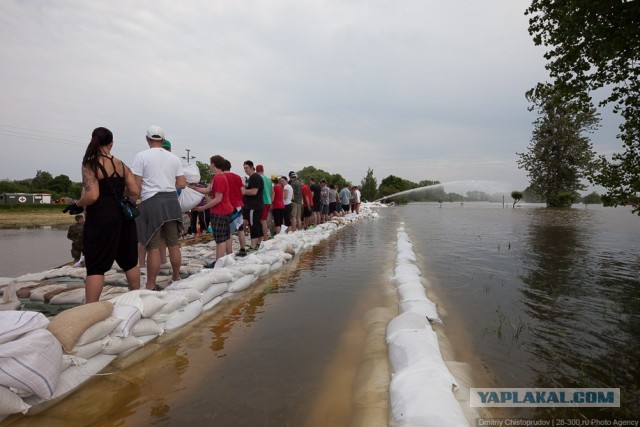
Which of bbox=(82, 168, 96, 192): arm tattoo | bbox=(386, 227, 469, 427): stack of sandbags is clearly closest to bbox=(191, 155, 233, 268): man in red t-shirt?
bbox=(82, 168, 96, 192): arm tattoo

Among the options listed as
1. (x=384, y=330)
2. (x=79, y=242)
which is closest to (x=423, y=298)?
(x=384, y=330)

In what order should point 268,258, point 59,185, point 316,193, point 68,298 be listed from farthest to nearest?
point 59,185 < point 316,193 < point 268,258 < point 68,298

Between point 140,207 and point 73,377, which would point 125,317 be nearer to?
point 73,377

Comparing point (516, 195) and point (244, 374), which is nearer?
point (244, 374)

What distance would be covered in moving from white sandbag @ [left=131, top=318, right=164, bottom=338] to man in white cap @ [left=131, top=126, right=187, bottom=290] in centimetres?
106

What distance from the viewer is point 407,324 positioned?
2580mm

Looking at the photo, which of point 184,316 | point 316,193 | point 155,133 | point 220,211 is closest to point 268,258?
point 220,211

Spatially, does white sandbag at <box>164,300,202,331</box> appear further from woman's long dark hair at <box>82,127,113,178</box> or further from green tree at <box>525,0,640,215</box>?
green tree at <box>525,0,640,215</box>

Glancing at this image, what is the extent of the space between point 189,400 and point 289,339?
36.6 inches

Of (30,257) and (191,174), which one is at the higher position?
(191,174)

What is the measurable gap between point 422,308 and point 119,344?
93.8 inches

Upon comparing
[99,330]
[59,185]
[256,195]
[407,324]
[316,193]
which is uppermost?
[59,185]

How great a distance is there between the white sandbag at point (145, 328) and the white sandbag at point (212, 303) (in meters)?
0.71

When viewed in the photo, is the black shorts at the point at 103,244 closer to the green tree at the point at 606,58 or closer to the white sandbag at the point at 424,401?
the white sandbag at the point at 424,401
